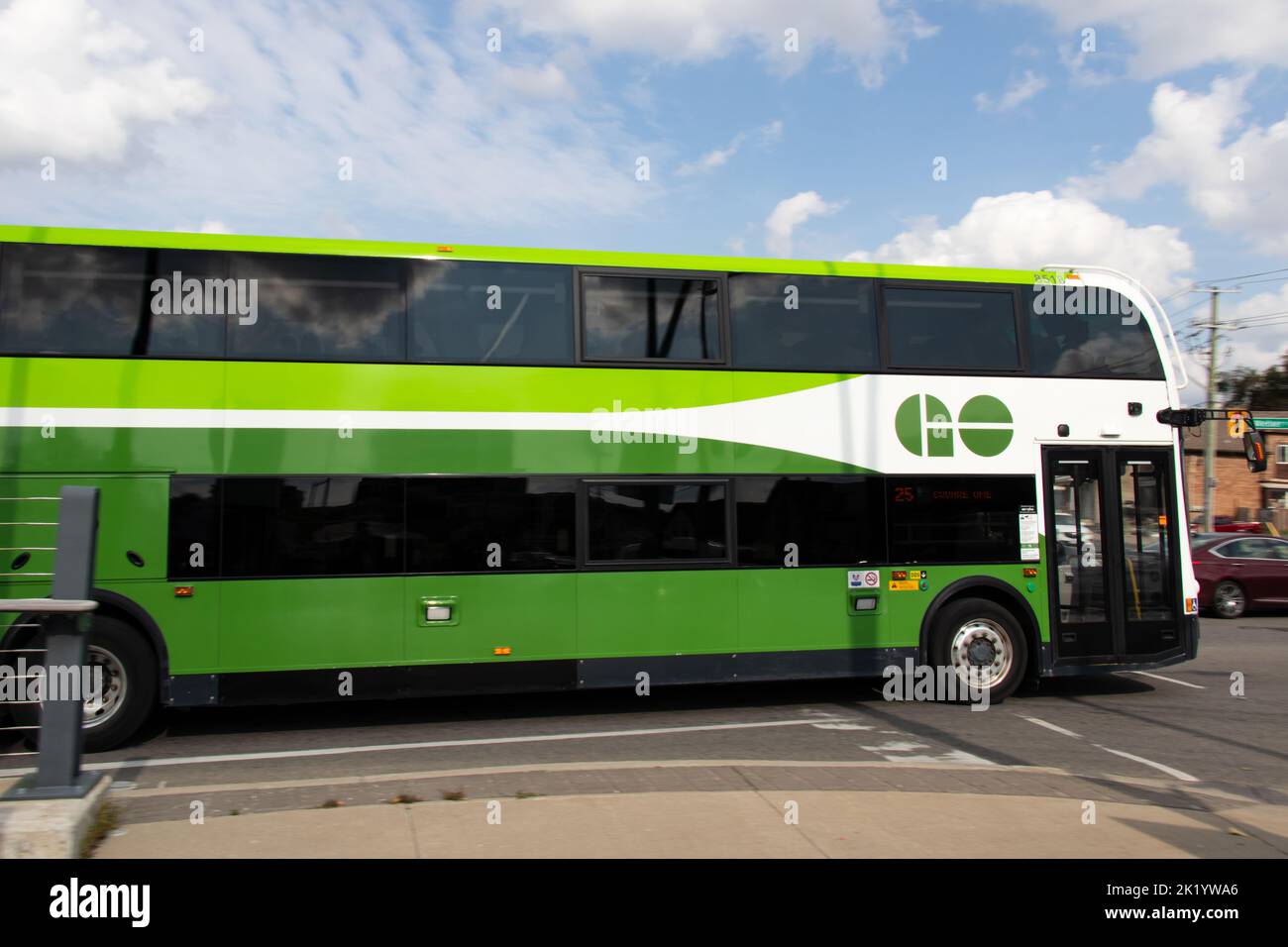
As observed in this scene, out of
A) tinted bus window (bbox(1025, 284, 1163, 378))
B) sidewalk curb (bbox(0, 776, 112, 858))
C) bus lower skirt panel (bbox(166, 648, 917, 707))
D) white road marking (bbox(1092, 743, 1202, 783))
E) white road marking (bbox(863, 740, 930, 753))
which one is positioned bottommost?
white road marking (bbox(1092, 743, 1202, 783))

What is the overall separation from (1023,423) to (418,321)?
19.2 ft

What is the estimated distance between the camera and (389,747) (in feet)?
26.1

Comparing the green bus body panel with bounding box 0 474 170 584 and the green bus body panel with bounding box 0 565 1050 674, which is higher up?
the green bus body panel with bounding box 0 474 170 584

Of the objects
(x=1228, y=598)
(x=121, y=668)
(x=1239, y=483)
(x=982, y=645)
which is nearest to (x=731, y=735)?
(x=982, y=645)

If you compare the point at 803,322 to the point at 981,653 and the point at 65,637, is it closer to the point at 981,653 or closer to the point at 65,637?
the point at 981,653

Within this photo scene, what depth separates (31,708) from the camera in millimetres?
7695

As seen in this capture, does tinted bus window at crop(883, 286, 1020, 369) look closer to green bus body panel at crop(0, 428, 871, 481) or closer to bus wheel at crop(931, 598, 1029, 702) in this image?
green bus body panel at crop(0, 428, 871, 481)

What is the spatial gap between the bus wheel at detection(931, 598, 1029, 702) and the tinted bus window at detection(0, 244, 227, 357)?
6996mm

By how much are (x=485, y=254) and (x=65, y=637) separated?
190 inches

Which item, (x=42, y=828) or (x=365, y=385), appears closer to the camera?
(x=42, y=828)

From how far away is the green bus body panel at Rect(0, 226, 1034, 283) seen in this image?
26.0ft

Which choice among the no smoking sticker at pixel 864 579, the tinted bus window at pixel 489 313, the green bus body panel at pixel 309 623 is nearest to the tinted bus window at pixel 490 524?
the green bus body panel at pixel 309 623


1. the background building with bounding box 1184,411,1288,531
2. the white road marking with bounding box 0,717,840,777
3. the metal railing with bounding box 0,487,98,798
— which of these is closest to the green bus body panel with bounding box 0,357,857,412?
the white road marking with bounding box 0,717,840,777
